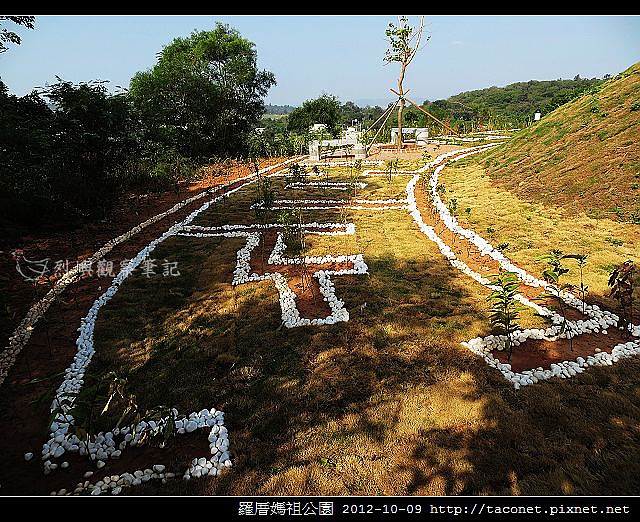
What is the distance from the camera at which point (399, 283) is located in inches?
350

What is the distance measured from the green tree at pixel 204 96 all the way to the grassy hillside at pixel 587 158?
17835 millimetres

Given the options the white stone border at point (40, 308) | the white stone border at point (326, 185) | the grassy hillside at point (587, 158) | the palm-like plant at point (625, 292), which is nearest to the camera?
the white stone border at point (40, 308)

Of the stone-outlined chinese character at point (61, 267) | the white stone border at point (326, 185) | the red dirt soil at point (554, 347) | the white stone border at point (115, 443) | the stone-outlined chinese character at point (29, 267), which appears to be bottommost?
the white stone border at point (115, 443)

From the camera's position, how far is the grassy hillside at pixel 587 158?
12.7 m

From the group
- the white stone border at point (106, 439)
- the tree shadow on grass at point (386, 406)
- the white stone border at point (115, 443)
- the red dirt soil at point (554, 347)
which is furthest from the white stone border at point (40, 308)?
the red dirt soil at point (554, 347)

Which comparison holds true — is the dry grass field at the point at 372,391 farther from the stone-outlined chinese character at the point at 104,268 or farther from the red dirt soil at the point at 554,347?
the stone-outlined chinese character at the point at 104,268

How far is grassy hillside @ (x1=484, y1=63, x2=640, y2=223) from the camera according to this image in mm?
12703

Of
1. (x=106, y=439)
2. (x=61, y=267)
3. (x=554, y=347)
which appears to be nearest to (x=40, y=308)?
(x=61, y=267)

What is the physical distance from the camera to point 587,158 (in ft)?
48.8

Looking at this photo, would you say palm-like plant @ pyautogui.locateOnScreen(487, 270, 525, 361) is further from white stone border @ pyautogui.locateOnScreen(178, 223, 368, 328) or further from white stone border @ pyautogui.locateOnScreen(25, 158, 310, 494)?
white stone border @ pyautogui.locateOnScreen(25, 158, 310, 494)

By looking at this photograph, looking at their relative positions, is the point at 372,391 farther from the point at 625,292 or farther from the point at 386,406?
the point at 625,292

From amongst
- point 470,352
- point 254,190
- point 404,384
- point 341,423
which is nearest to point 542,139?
point 254,190

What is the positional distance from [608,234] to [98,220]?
1663cm

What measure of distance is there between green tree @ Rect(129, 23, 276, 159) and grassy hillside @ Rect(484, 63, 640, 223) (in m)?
17.8
